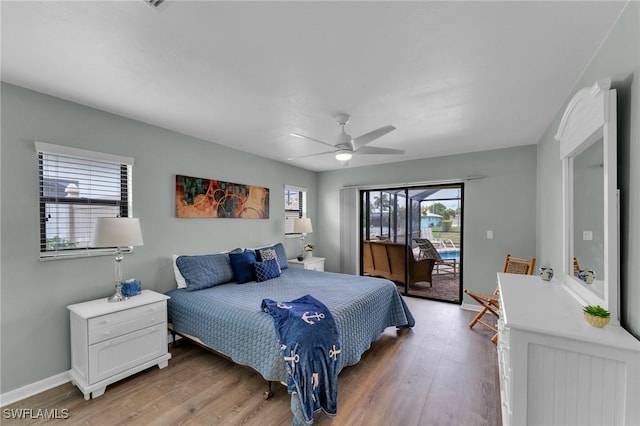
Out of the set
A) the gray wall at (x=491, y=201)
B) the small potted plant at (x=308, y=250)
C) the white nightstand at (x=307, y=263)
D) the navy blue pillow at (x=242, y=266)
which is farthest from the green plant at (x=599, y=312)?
the small potted plant at (x=308, y=250)

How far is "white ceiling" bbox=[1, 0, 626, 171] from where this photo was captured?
4.53 ft

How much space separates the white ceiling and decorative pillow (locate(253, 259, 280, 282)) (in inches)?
70.5

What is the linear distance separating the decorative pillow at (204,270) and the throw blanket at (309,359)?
1300 millimetres

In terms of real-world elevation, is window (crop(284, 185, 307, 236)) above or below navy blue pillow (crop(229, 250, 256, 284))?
above

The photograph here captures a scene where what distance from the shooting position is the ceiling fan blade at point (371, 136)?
7.82ft

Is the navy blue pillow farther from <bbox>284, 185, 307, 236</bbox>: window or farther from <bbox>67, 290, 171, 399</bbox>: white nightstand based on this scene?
<bbox>284, 185, 307, 236</bbox>: window

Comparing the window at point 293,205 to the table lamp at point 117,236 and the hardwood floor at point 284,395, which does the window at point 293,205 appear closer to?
the hardwood floor at point 284,395

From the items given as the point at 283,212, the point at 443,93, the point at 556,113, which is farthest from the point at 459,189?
the point at 283,212

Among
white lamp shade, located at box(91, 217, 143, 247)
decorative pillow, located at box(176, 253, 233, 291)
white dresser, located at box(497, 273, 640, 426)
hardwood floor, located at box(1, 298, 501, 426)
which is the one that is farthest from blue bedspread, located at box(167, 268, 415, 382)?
white dresser, located at box(497, 273, 640, 426)

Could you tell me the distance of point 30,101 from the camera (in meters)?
2.24

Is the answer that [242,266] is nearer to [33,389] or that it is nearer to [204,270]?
[204,270]

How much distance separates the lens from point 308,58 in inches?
69.4

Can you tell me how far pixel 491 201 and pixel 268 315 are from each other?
3.69 meters

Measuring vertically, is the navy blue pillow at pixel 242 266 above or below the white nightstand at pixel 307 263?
above
